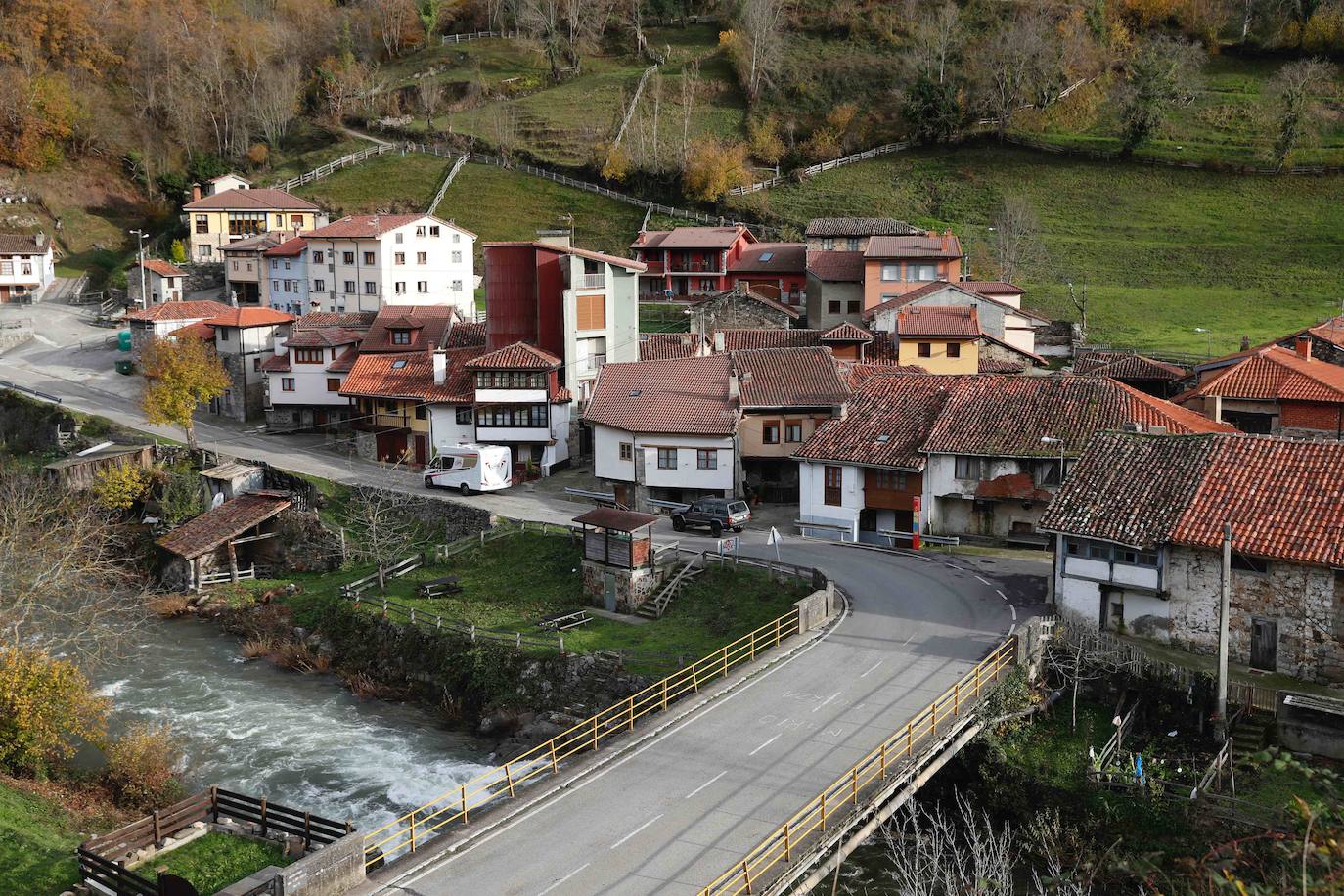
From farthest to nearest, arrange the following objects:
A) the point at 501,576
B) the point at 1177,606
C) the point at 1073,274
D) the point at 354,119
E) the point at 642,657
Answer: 1. the point at 354,119
2. the point at 1073,274
3. the point at 501,576
4. the point at 642,657
5. the point at 1177,606

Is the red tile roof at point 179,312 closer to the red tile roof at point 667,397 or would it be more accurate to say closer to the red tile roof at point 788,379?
the red tile roof at point 667,397

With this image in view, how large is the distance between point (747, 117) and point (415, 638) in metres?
87.5

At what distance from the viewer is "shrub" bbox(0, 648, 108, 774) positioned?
29375 millimetres

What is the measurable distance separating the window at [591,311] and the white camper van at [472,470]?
8.22 meters

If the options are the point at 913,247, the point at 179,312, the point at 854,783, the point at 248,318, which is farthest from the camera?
the point at 913,247

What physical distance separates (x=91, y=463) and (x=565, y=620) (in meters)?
30.3

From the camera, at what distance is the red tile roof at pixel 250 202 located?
93688 mm

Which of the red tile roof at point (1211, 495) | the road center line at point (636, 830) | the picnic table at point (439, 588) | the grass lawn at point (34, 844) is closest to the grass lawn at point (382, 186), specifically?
the picnic table at point (439, 588)

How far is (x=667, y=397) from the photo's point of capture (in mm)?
51469

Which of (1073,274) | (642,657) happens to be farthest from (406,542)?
(1073,274)

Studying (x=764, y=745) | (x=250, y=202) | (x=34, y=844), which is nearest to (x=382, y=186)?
(x=250, y=202)

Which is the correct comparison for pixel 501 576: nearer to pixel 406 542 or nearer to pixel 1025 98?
pixel 406 542

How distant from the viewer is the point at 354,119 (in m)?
122

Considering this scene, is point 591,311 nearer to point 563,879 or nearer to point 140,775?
point 140,775
